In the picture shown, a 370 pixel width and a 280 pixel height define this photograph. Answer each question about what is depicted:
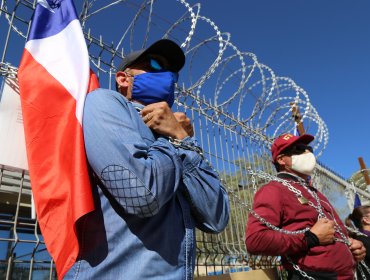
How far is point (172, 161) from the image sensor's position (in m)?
1.28

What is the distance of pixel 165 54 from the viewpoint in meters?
1.87

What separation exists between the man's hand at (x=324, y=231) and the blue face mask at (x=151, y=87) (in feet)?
5.96

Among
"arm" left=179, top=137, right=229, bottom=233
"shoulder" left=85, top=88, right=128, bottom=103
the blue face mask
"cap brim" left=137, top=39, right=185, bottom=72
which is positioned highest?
"cap brim" left=137, top=39, right=185, bottom=72

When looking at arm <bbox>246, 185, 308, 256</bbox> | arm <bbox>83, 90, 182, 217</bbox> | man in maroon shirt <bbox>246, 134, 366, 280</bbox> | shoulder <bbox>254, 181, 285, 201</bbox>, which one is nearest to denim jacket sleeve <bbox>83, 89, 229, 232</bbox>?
arm <bbox>83, 90, 182, 217</bbox>

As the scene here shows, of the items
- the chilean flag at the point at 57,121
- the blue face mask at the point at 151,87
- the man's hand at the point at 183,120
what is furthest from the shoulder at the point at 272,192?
the chilean flag at the point at 57,121

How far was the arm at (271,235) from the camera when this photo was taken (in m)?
2.63

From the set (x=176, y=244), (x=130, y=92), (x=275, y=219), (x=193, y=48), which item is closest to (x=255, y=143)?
(x=193, y=48)

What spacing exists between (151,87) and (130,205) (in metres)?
0.76

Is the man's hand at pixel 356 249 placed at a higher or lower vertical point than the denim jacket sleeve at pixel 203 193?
lower

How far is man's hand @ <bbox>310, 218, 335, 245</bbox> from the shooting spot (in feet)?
8.91

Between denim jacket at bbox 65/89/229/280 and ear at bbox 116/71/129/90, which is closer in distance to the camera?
denim jacket at bbox 65/89/229/280

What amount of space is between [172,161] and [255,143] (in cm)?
362

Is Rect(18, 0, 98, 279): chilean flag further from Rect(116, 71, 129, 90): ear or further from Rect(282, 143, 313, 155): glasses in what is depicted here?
Rect(282, 143, 313, 155): glasses

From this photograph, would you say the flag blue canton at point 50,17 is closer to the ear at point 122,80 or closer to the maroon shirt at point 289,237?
the ear at point 122,80
